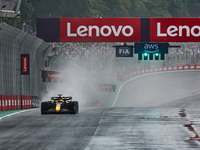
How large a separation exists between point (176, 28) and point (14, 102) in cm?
1168

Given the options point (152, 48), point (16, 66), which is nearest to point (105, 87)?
point (152, 48)

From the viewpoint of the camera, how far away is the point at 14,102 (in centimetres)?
2716

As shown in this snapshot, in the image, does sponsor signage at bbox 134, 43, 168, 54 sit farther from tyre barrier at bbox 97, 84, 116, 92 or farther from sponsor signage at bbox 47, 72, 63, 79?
tyre barrier at bbox 97, 84, 116, 92

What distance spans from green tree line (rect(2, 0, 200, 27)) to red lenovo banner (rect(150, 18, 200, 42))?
34.3m

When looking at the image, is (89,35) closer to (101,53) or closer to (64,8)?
(101,53)

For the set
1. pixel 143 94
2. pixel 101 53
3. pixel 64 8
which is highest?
pixel 64 8

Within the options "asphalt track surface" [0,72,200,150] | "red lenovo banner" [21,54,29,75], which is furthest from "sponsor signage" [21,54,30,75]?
"asphalt track surface" [0,72,200,150]

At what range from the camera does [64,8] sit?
4131 inches

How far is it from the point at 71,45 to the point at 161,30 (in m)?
28.7

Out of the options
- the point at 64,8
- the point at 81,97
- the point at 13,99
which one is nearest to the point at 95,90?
the point at 81,97

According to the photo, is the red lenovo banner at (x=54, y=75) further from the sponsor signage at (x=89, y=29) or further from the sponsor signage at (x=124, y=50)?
the sponsor signage at (x=124, y=50)

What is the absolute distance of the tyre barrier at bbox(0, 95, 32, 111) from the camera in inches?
987

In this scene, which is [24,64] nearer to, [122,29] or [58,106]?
[122,29]

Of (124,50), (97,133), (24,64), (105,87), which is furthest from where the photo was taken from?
(105,87)
